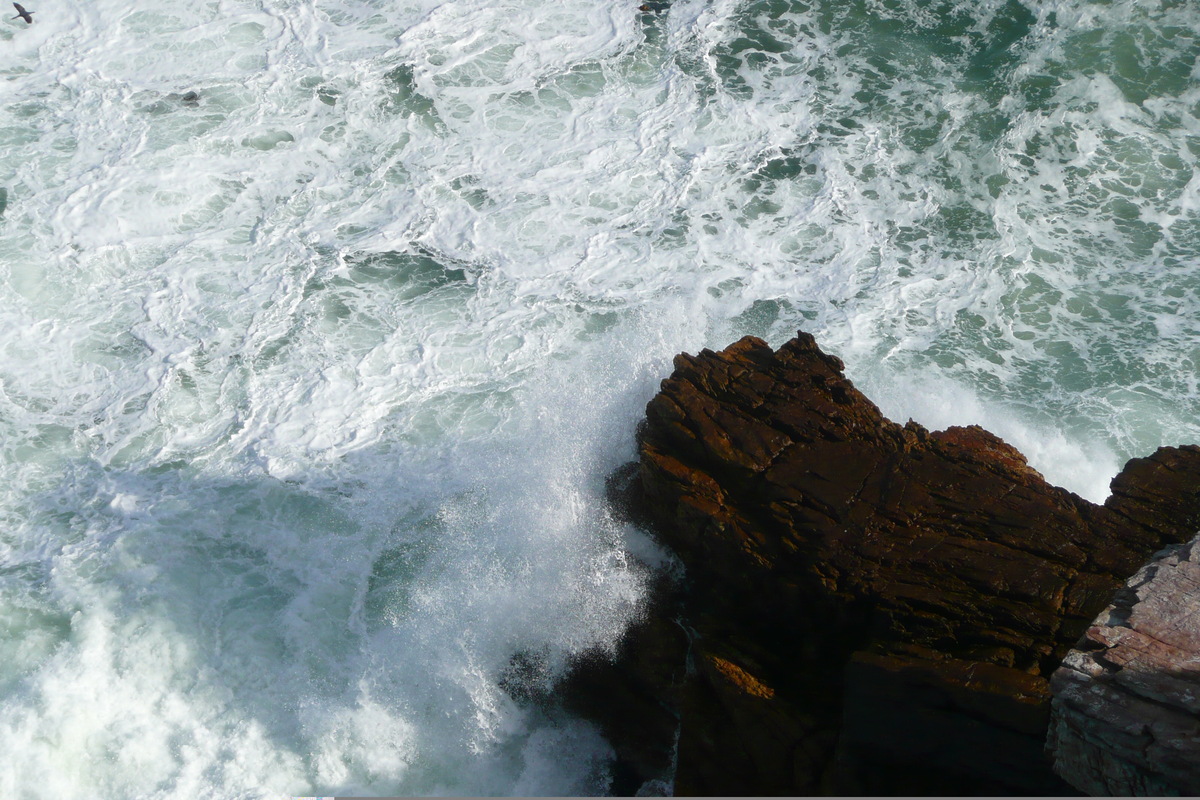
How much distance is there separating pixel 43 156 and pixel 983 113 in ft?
51.0

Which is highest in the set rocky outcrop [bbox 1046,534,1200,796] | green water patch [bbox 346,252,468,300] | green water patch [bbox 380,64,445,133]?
rocky outcrop [bbox 1046,534,1200,796]

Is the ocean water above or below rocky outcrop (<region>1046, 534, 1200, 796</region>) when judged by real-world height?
below

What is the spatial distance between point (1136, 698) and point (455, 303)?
9772 mm

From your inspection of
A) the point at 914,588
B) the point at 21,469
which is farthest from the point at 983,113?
the point at 21,469

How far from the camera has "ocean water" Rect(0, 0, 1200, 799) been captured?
34.6ft

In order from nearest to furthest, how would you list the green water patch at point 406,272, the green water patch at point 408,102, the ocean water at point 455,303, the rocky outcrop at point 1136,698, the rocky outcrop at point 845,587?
the rocky outcrop at point 1136,698 → the rocky outcrop at point 845,587 → the ocean water at point 455,303 → the green water patch at point 406,272 → the green water patch at point 408,102

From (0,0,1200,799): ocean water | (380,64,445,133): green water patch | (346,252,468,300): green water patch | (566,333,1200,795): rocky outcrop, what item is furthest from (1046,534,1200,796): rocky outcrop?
(380,64,445,133): green water patch

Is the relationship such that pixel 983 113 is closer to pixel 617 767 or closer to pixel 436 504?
pixel 436 504

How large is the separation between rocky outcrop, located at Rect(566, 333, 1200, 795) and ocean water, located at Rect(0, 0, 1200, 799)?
88 centimetres

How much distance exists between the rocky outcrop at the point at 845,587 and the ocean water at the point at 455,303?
0.88m

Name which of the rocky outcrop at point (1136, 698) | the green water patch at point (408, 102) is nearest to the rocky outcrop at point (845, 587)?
the rocky outcrop at point (1136, 698)

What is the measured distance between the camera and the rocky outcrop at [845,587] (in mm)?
8070

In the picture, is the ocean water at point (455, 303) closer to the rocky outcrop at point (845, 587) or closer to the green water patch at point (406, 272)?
the green water patch at point (406, 272)

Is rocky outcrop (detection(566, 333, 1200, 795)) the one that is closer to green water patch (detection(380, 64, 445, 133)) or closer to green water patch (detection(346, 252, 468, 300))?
green water patch (detection(346, 252, 468, 300))
